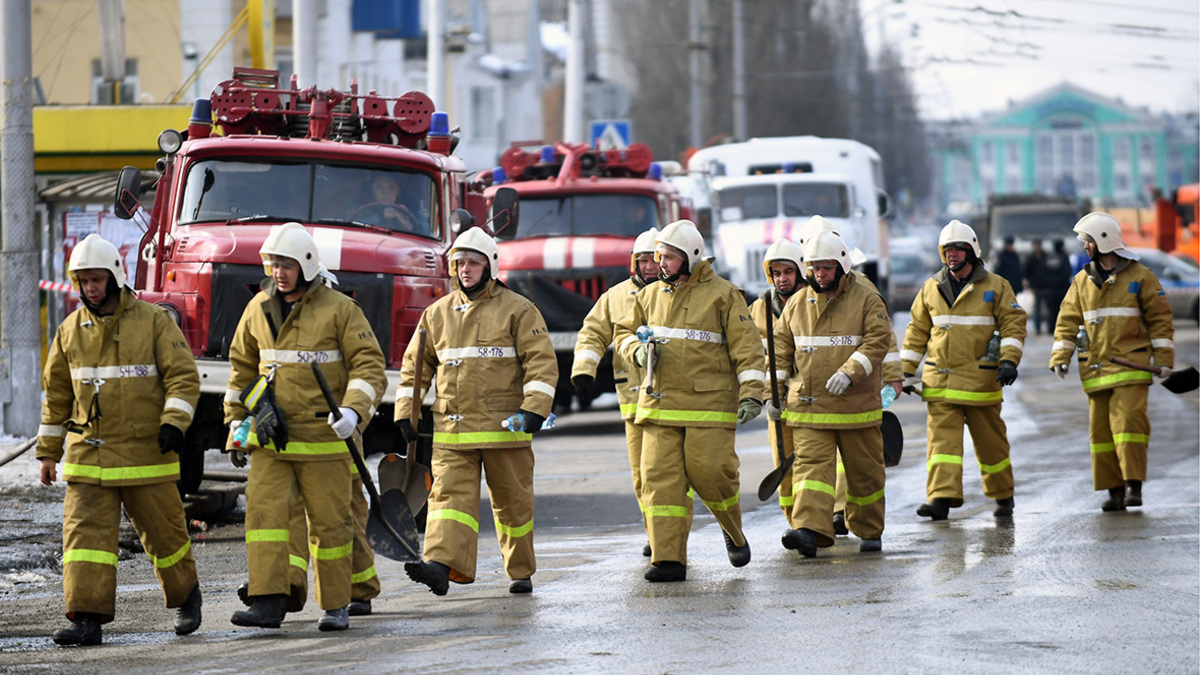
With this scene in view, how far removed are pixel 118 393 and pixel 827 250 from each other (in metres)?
4.16

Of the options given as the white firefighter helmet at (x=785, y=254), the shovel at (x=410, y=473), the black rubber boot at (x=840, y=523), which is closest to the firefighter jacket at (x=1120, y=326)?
the black rubber boot at (x=840, y=523)

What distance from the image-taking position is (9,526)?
10977 millimetres

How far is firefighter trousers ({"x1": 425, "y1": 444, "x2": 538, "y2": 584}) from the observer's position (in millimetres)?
8523

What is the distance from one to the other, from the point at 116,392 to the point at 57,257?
1210cm

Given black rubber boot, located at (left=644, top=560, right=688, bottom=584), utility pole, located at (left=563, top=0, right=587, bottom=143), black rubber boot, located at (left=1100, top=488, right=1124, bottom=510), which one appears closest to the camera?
black rubber boot, located at (left=644, top=560, right=688, bottom=584)

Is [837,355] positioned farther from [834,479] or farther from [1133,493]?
[1133,493]

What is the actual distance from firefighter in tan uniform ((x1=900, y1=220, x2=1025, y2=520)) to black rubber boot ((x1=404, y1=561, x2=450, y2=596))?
3.92 metres

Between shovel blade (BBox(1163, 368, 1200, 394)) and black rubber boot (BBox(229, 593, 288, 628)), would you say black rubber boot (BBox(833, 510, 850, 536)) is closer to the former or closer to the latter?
shovel blade (BBox(1163, 368, 1200, 394))

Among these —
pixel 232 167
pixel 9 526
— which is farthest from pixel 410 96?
pixel 9 526

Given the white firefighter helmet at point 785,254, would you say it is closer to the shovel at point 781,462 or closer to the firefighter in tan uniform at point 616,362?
the shovel at point 781,462

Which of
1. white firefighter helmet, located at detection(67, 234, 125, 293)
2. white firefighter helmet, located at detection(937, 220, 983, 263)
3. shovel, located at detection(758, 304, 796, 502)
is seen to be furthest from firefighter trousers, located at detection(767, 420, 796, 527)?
white firefighter helmet, located at detection(67, 234, 125, 293)

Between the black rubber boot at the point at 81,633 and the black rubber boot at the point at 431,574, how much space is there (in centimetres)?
148

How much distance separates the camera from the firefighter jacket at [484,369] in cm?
862

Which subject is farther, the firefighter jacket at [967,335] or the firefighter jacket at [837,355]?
the firefighter jacket at [967,335]
